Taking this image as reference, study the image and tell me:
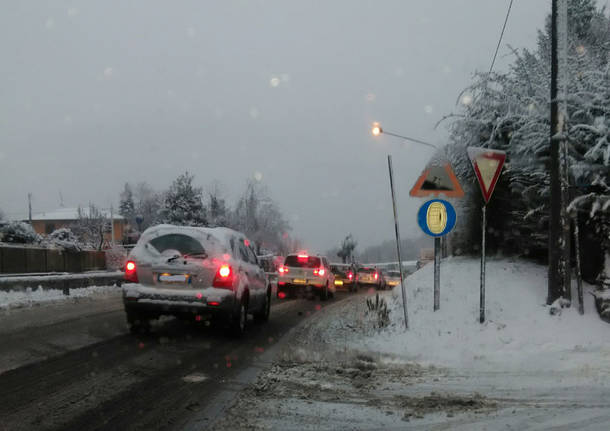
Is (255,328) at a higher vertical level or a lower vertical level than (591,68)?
lower

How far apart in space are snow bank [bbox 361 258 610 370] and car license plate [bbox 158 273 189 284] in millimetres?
2898

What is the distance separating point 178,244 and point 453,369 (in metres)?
4.57

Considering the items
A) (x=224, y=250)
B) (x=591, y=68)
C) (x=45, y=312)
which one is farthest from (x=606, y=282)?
(x=45, y=312)

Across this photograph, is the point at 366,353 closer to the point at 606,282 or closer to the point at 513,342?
the point at 513,342

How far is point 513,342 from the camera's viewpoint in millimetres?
7738

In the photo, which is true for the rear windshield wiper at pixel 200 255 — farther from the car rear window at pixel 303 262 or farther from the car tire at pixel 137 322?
the car rear window at pixel 303 262

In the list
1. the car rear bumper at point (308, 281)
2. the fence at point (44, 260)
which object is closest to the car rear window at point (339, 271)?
the car rear bumper at point (308, 281)

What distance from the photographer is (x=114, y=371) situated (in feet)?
20.5

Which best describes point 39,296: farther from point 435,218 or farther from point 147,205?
point 147,205

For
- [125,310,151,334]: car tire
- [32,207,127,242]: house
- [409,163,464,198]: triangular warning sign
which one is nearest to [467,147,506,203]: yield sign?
[409,163,464,198]: triangular warning sign

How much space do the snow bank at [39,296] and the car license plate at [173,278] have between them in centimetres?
593

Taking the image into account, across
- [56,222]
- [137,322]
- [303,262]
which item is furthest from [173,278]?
[56,222]

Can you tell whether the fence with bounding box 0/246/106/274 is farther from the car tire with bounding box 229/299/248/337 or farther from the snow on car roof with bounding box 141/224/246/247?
the car tire with bounding box 229/299/248/337

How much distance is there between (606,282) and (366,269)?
25524 mm
